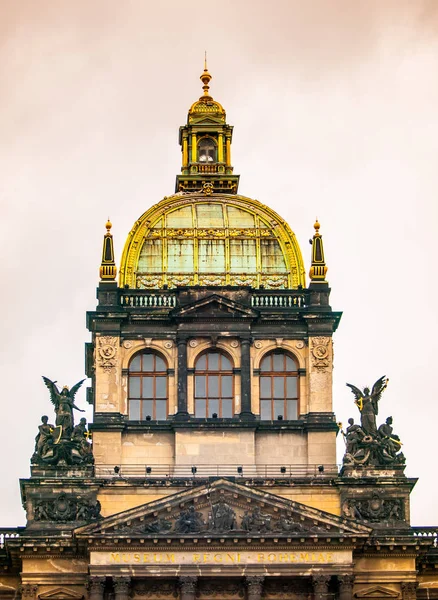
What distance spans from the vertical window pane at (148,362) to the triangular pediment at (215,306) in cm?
213

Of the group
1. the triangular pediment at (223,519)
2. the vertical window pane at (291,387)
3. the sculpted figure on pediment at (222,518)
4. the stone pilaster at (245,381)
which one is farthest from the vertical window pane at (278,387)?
the sculpted figure on pediment at (222,518)

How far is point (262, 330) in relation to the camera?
365 ft

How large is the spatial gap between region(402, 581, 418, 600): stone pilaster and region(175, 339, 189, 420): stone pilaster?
497 inches

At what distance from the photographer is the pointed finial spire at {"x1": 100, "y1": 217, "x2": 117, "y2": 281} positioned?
112 m

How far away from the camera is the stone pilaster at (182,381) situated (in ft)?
358

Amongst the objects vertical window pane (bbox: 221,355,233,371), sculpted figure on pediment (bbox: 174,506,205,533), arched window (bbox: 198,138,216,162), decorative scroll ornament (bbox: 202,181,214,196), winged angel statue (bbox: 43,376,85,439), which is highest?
arched window (bbox: 198,138,216,162)

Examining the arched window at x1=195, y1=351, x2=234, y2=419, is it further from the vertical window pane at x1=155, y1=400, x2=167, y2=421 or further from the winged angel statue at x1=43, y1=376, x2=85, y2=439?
the winged angel statue at x1=43, y1=376, x2=85, y2=439

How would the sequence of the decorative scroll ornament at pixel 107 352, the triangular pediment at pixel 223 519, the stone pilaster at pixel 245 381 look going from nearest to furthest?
the triangular pediment at pixel 223 519 < the stone pilaster at pixel 245 381 < the decorative scroll ornament at pixel 107 352

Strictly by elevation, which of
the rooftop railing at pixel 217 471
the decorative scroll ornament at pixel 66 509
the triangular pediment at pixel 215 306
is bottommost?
the decorative scroll ornament at pixel 66 509

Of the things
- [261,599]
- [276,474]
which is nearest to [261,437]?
[276,474]

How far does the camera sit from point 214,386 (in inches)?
4343

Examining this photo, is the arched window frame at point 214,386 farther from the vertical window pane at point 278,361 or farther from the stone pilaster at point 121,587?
the stone pilaster at point 121,587

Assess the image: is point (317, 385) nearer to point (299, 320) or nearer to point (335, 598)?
point (299, 320)

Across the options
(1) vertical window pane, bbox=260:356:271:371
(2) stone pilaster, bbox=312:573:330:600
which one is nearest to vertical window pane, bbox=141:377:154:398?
(1) vertical window pane, bbox=260:356:271:371
